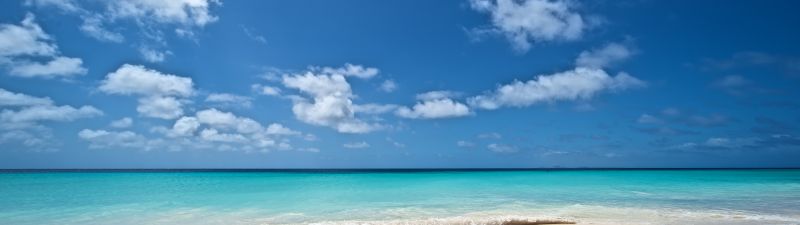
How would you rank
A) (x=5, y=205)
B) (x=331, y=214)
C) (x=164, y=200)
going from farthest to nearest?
(x=164, y=200) < (x=5, y=205) < (x=331, y=214)

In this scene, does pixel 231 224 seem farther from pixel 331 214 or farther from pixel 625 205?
pixel 625 205

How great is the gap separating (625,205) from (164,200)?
14.2m

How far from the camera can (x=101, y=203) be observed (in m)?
14.4

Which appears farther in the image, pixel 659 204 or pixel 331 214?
pixel 659 204

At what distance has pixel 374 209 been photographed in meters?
12.9

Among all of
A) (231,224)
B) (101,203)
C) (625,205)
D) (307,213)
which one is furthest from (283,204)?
(625,205)

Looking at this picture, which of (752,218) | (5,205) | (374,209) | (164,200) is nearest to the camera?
(752,218)

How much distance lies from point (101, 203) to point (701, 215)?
16.3 metres

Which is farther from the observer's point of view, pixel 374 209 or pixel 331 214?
pixel 374 209

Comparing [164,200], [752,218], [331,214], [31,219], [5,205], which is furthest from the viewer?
[164,200]

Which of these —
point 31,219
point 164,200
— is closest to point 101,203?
point 164,200

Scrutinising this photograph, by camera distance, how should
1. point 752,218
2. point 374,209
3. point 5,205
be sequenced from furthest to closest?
point 5,205 → point 374,209 → point 752,218

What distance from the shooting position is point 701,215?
35.3 feet

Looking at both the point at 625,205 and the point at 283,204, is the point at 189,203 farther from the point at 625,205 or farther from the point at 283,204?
the point at 625,205
